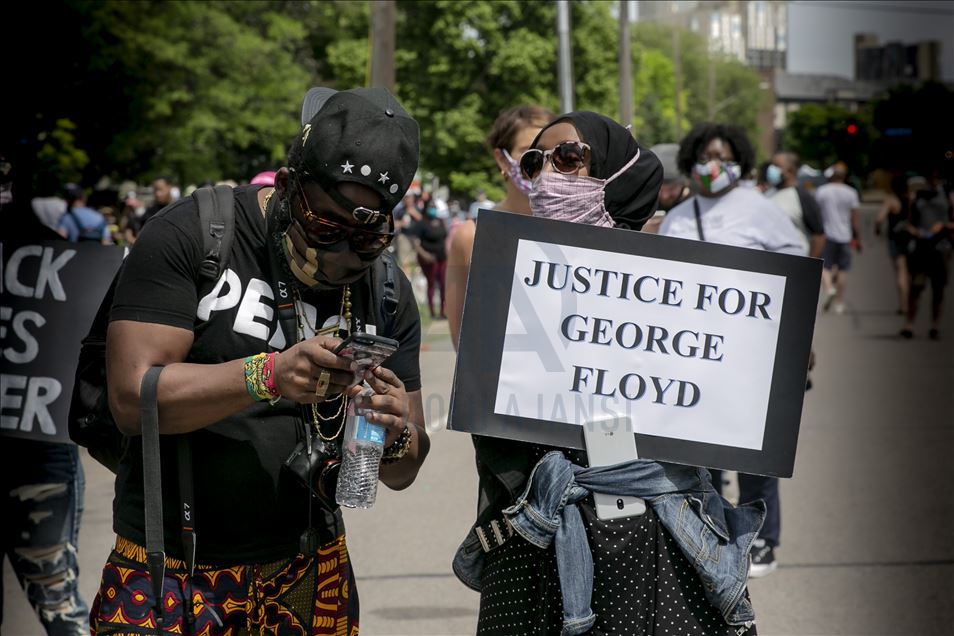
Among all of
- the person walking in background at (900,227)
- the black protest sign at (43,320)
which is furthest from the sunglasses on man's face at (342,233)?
the person walking in background at (900,227)

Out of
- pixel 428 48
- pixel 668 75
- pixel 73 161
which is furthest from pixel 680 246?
pixel 668 75

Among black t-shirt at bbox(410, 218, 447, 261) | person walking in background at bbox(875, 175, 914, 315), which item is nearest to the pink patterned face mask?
person walking in background at bbox(875, 175, 914, 315)

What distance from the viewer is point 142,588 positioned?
8.27 ft

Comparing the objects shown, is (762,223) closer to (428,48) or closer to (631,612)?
(631,612)

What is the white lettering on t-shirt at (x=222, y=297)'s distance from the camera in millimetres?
2488

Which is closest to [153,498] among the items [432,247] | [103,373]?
[103,373]

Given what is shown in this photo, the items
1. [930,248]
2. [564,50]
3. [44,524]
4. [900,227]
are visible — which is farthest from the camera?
[564,50]

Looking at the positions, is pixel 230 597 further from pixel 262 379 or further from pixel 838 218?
pixel 838 218

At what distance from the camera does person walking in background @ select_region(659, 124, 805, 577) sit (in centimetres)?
560

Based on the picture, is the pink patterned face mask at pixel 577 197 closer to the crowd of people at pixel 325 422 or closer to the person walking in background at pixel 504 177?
the crowd of people at pixel 325 422

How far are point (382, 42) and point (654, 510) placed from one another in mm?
10977

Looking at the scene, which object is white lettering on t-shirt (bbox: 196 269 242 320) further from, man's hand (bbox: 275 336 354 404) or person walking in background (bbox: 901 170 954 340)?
person walking in background (bbox: 901 170 954 340)

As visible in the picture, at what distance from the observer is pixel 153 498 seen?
2443mm

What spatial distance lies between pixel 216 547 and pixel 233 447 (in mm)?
196
